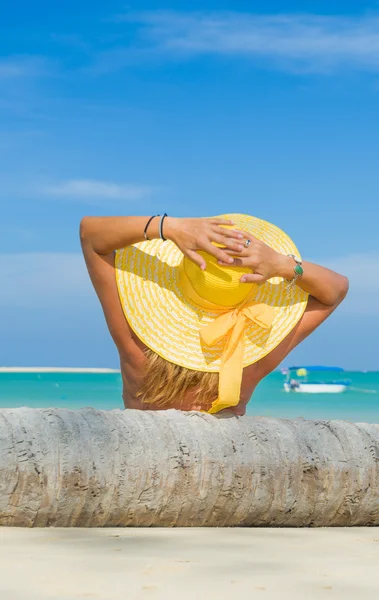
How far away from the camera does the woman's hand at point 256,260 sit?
3359 millimetres

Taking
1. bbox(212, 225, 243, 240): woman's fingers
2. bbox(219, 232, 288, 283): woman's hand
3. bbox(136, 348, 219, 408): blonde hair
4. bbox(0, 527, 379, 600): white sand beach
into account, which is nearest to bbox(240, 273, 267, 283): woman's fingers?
bbox(219, 232, 288, 283): woman's hand

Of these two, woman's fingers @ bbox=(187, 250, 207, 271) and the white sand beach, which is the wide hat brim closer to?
woman's fingers @ bbox=(187, 250, 207, 271)

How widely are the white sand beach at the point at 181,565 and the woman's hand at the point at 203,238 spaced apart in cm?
99

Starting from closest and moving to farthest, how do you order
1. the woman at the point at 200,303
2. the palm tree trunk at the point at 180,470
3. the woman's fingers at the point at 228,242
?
1. the palm tree trunk at the point at 180,470
2. the woman's fingers at the point at 228,242
3. the woman at the point at 200,303

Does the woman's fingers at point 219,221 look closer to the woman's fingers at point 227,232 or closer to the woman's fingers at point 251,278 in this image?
the woman's fingers at point 227,232

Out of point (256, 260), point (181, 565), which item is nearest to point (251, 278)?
point (256, 260)

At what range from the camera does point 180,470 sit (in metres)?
3.09

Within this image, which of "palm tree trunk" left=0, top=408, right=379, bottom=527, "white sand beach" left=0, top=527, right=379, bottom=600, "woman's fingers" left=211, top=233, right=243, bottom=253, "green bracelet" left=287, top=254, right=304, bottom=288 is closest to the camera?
"white sand beach" left=0, top=527, right=379, bottom=600

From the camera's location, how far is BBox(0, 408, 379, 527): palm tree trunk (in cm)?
291

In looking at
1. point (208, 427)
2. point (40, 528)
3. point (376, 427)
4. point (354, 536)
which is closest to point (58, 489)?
point (40, 528)

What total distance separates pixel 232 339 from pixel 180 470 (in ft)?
2.16

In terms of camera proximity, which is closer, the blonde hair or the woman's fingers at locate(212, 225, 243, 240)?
the woman's fingers at locate(212, 225, 243, 240)

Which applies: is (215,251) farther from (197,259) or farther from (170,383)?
(170,383)

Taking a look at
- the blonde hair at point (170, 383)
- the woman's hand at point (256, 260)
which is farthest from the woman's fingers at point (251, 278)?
the blonde hair at point (170, 383)
